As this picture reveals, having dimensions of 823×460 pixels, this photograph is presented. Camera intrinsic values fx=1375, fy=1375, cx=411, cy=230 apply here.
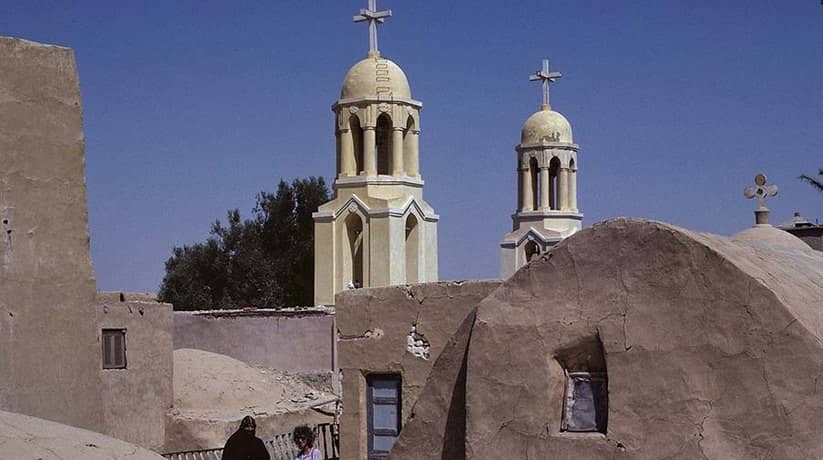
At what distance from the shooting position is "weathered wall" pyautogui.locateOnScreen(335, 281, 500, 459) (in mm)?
11969

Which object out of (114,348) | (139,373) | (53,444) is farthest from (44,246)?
(139,373)

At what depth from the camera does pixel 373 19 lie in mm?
33219

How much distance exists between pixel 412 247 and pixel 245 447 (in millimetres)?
23006

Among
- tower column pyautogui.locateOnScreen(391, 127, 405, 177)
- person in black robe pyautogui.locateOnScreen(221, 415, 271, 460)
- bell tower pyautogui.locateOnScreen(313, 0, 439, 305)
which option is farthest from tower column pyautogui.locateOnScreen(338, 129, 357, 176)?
person in black robe pyautogui.locateOnScreen(221, 415, 271, 460)

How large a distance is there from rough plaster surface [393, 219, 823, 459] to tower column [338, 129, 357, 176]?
898 inches

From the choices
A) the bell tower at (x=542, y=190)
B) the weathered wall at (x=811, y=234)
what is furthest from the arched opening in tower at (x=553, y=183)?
the weathered wall at (x=811, y=234)

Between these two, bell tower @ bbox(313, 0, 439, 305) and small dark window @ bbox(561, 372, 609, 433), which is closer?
small dark window @ bbox(561, 372, 609, 433)

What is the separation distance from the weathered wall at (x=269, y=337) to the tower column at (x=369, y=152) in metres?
8.10

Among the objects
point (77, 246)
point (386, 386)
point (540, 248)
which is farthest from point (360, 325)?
point (540, 248)

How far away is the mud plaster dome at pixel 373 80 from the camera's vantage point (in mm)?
32094

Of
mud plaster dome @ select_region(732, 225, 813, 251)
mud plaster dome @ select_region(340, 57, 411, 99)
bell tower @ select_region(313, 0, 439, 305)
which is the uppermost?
mud plaster dome @ select_region(340, 57, 411, 99)

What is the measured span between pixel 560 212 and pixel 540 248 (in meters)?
1.27

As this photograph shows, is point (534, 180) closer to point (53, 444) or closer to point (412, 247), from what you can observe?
point (412, 247)

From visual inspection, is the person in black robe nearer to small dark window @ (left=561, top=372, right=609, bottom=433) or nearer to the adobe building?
the adobe building
